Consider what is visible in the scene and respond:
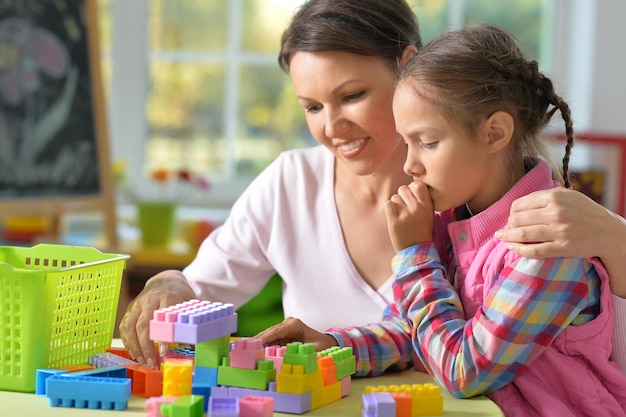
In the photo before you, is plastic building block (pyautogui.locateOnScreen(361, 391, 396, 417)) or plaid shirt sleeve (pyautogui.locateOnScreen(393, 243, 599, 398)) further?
plaid shirt sleeve (pyautogui.locateOnScreen(393, 243, 599, 398))

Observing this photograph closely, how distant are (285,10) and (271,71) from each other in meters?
0.23

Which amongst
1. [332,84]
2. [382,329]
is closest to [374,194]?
[332,84]

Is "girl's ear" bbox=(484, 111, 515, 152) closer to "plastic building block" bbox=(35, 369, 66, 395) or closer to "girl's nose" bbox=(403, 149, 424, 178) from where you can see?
"girl's nose" bbox=(403, 149, 424, 178)

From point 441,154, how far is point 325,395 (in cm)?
36

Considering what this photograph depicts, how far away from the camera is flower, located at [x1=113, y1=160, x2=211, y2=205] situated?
333 cm

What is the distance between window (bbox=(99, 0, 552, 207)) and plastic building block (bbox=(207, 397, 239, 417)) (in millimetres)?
2565

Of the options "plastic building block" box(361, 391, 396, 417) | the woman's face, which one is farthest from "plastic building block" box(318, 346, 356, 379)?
the woman's face

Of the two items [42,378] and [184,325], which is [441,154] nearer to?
[184,325]

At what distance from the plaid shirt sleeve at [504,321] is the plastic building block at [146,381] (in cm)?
34

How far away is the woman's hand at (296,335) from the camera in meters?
1.29

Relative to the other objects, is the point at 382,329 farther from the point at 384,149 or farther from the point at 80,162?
the point at 80,162

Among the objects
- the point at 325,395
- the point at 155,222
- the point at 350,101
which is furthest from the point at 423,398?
the point at 155,222

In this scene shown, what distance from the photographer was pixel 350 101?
1572mm

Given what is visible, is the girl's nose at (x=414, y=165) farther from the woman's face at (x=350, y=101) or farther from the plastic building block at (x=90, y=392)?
the plastic building block at (x=90, y=392)
